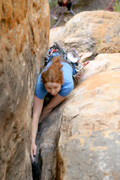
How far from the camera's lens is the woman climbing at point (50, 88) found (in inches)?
92.5

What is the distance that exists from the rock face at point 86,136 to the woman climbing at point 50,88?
108mm

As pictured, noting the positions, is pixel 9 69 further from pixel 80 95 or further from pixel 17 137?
pixel 80 95

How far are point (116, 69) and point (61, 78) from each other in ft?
4.09

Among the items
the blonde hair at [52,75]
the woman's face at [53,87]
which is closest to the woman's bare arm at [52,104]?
the woman's face at [53,87]

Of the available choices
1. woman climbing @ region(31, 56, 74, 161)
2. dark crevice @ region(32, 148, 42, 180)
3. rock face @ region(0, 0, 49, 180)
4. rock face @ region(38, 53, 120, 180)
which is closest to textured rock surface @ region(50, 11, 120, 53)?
rock face @ region(38, 53, 120, 180)

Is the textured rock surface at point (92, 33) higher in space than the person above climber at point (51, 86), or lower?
lower

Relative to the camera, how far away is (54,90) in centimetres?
242

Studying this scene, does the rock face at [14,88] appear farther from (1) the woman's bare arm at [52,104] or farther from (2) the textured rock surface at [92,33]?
(2) the textured rock surface at [92,33]

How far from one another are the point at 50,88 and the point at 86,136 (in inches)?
32.7

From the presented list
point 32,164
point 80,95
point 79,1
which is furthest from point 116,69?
point 79,1

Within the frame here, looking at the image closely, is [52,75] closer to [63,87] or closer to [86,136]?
[63,87]

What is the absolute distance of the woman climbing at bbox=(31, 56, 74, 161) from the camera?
2350 mm

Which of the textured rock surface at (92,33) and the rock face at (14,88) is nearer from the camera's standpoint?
the rock face at (14,88)

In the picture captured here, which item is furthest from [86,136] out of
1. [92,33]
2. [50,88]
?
[92,33]
